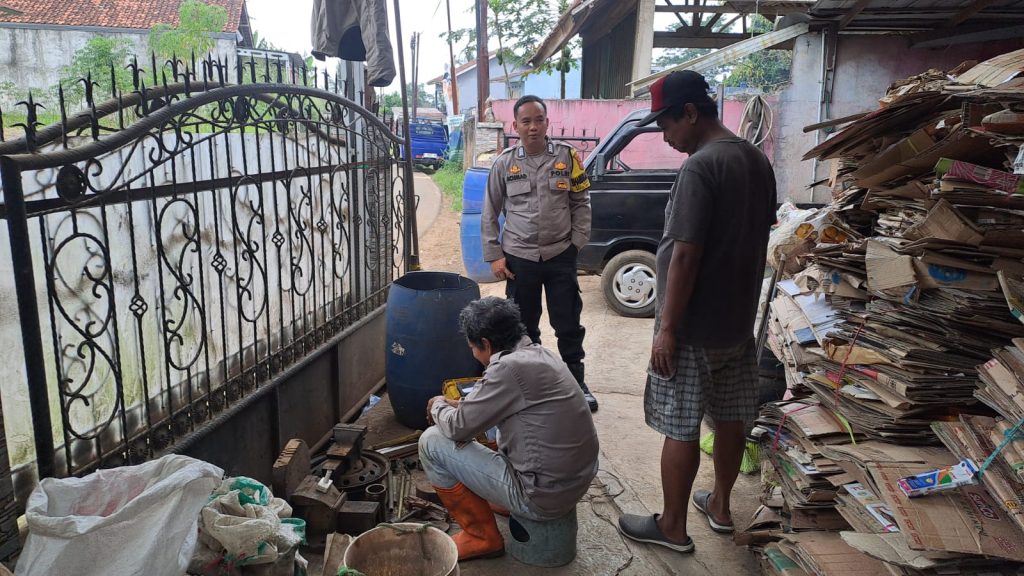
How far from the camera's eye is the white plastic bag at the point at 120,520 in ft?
5.44

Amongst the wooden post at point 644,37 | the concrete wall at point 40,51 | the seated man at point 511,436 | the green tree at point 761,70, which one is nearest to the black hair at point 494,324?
the seated man at point 511,436

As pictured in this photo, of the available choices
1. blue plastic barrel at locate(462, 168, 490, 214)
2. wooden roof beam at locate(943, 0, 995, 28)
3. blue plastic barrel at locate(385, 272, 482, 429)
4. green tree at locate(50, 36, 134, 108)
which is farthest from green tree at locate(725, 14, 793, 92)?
blue plastic barrel at locate(385, 272, 482, 429)

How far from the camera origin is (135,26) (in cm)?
2189

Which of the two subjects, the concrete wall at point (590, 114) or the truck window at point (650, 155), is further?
the truck window at point (650, 155)

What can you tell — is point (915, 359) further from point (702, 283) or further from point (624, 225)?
point (624, 225)

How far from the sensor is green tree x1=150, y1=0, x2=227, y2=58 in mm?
17203

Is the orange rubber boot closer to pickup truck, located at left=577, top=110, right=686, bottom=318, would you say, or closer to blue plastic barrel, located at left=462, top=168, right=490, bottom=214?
pickup truck, located at left=577, top=110, right=686, bottom=318

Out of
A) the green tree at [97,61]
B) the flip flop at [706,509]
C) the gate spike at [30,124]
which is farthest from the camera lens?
the green tree at [97,61]

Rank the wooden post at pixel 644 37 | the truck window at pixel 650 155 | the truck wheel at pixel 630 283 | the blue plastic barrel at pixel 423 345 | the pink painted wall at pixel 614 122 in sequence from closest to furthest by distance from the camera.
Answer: the blue plastic barrel at pixel 423 345 → the truck wheel at pixel 630 283 → the wooden post at pixel 644 37 → the pink painted wall at pixel 614 122 → the truck window at pixel 650 155

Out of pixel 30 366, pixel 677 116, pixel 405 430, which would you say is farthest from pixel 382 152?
pixel 30 366

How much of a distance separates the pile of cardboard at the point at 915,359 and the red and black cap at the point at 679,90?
82 cm

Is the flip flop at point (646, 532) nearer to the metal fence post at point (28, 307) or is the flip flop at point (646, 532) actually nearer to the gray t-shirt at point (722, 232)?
the gray t-shirt at point (722, 232)

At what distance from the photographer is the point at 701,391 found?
274 cm

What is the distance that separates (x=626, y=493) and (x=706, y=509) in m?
0.43
